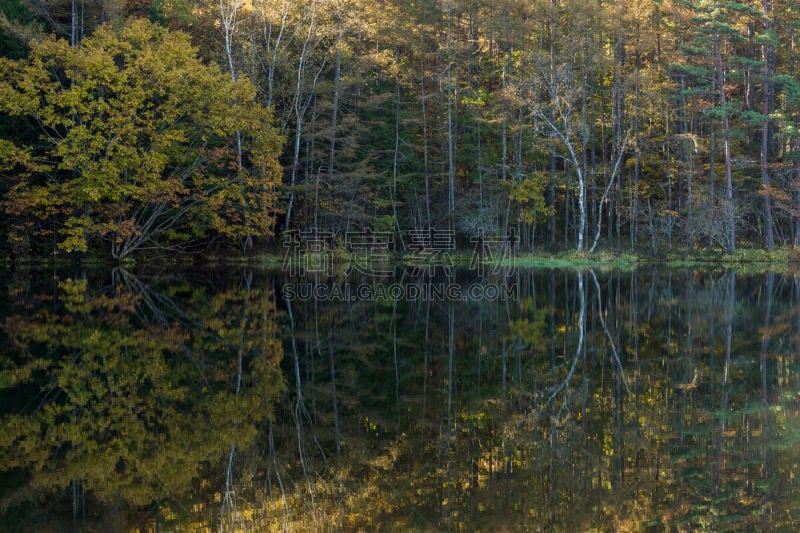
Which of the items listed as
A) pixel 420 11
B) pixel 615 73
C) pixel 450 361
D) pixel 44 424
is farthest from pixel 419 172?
pixel 44 424

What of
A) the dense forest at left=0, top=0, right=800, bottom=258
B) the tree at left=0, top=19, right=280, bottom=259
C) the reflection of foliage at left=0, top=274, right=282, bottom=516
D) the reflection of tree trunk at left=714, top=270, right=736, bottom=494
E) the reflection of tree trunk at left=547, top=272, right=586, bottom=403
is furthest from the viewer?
the dense forest at left=0, top=0, right=800, bottom=258

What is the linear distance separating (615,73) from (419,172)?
10079 millimetres

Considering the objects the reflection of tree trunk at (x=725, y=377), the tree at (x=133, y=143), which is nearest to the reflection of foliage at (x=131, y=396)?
the reflection of tree trunk at (x=725, y=377)

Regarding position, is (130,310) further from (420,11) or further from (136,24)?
(420,11)

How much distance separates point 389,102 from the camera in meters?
36.6

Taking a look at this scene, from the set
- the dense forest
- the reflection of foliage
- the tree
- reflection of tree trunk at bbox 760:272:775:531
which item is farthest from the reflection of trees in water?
the dense forest

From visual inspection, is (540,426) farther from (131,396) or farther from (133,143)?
(133,143)

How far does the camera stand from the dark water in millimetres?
4684

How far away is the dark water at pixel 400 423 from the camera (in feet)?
15.4

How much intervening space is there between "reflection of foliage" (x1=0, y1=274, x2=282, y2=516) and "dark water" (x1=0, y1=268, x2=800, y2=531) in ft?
0.10

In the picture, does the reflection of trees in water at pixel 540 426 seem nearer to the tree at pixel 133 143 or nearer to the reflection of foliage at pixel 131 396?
the reflection of foliage at pixel 131 396

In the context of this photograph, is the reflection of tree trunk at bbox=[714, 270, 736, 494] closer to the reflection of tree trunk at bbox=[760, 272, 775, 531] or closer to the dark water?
the dark water

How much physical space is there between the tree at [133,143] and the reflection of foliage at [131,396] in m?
14.8

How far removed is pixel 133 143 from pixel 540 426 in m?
25.3
